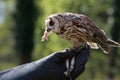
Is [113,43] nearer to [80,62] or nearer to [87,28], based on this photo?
[87,28]

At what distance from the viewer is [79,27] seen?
316cm

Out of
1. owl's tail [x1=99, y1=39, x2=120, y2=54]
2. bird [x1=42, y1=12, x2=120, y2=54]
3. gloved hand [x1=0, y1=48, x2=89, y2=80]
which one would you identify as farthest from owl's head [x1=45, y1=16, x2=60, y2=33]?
owl's tail [x1=99, y1=39, x2=120, y2=54]

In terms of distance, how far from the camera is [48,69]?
2943 millimetres

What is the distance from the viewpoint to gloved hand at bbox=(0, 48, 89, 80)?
292cm

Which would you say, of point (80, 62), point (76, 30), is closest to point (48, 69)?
point (80, 62)

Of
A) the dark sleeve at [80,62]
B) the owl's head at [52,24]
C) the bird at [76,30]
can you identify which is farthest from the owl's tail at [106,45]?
the owl's head at [52,24]

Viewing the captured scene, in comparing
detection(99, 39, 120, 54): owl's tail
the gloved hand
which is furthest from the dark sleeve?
detection(99, 39, 120, 54): owl's tail

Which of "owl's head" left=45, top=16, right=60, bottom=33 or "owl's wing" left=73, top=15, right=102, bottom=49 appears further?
"owl's wing" left=73, top=15, right=102, bottom=49

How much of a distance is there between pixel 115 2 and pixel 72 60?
71.0 ft

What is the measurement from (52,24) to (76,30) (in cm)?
19

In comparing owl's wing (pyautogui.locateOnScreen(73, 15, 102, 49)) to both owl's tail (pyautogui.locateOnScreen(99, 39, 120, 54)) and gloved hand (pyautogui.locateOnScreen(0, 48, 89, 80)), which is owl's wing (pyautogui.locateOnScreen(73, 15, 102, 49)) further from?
gloved hand (pyautogui.locateOnScreen(0, 48, 89, 80))

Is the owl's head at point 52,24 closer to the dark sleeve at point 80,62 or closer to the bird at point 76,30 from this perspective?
the bird at point 76,30

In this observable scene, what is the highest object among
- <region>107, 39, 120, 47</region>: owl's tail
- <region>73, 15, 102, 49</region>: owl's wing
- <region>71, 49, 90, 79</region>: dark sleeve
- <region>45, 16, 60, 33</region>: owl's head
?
<region>45, 16, 60, 33</region>: owl's head

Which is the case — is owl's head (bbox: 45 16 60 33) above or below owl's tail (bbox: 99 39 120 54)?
above
